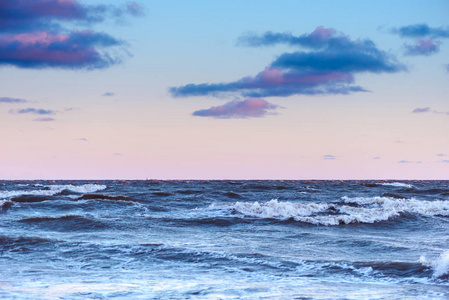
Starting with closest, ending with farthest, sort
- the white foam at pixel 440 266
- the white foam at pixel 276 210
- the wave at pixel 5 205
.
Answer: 1. the white foam at pixel 440 266
2. the white foam at pixel 276 210
3. the wave at pixel 5 205

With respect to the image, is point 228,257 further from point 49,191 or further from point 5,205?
point 49,191

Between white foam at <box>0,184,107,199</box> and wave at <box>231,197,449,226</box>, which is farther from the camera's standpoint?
white foam at <box>0,184,107,199</box>

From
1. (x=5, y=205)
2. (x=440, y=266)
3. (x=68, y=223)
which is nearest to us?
(x=440, y=266)

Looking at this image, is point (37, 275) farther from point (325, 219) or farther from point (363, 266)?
point (325, 219)

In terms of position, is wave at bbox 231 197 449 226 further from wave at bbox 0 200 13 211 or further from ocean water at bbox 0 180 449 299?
wave at bbox 0 200 13 211

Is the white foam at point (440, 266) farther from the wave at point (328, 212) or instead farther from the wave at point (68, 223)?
the wave at point (68, 223)

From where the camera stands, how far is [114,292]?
25.3 ft

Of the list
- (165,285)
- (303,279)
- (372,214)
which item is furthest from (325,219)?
(165,285)

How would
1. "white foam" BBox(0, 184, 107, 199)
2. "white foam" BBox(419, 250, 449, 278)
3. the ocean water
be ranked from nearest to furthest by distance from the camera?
the ocean water → "white foam" BBox(419, 250, 449, 278) → "white foam" BBox(0, 184, 107, 199)

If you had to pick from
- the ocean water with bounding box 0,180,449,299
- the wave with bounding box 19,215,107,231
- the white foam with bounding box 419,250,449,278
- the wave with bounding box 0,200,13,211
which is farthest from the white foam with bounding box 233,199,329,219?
the wave with bounding box 0,200,13,211

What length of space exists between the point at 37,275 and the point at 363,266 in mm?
6206

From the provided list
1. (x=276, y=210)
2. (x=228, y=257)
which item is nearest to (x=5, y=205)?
(x=276, y=210)

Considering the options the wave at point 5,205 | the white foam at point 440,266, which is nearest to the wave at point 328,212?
the white foam at point 440,266

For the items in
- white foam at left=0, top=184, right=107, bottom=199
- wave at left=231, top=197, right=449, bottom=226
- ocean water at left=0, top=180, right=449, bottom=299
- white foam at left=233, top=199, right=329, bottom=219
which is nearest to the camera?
ocean water at left=0, top=180, right=449, bottom=299
